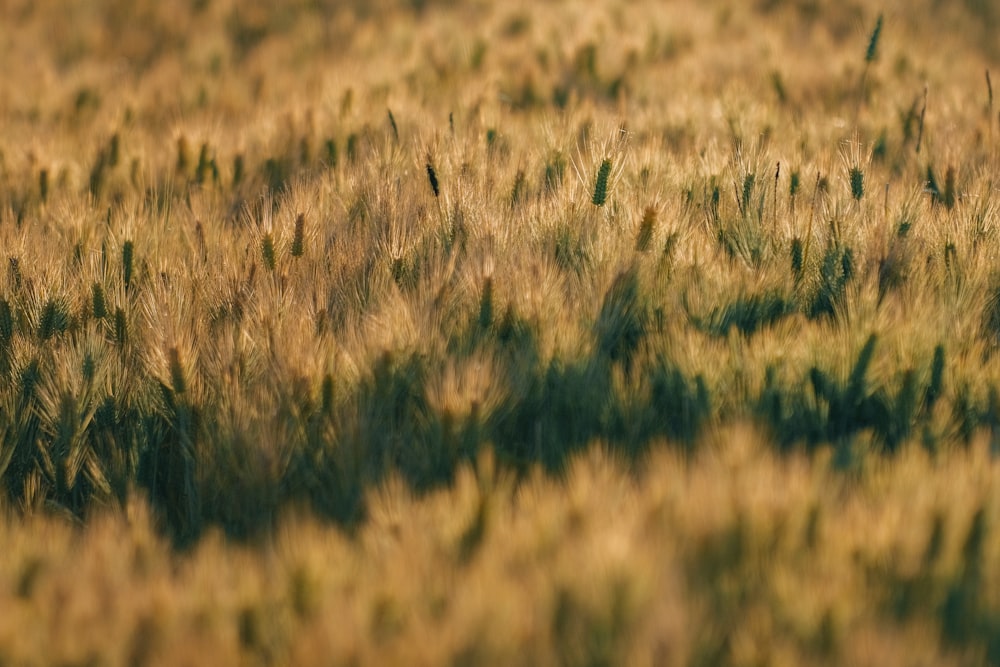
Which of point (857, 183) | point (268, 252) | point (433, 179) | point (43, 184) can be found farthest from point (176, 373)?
point (857, 183)

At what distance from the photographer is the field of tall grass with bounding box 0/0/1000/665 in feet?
3.56

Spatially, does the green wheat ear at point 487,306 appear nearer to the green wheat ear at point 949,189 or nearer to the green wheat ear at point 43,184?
the green wheat ear at point 949,189

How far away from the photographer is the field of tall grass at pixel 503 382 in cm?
108

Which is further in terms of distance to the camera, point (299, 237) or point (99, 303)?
point (299, 237)

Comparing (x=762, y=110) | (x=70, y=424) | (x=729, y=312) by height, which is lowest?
(x=70, y=424)

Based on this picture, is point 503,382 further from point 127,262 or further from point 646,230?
point 127,262

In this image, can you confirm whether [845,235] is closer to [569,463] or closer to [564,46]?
[569,463]

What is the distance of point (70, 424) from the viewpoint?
1.69 meters

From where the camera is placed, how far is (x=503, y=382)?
5.41 feet

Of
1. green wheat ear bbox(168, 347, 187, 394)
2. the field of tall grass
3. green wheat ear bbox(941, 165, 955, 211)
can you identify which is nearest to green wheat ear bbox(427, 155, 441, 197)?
the field of tall grass

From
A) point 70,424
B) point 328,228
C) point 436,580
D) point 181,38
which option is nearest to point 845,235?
point 328,228

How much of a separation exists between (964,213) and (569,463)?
1158 millimetres

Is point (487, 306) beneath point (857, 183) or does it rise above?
beneath

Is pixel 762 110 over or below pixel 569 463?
over
